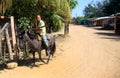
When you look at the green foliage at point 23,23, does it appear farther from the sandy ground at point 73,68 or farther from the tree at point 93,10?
the tree at point 93,10

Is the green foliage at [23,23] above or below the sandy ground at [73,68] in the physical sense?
above

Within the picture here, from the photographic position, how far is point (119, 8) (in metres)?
67.4

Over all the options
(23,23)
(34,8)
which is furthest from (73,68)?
(34,8)

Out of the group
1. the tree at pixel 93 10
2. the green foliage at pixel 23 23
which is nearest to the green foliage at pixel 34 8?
the green foliage at pixel 23 23

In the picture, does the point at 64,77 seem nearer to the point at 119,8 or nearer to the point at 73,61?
the point at 73,61

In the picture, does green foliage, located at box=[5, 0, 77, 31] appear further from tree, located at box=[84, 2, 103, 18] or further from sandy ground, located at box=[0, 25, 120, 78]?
tree, located at box=[84, 2, 103, 18]

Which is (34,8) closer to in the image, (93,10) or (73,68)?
(73,68)

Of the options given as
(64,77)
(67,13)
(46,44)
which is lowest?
(64,77)

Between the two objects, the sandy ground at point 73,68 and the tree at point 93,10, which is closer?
the sandy ground at point 73,68

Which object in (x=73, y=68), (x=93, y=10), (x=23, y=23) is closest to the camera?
(x=73, y=68)

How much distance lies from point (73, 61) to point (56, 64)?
36.0 inches

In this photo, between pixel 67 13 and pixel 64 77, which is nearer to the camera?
pixel 64 77

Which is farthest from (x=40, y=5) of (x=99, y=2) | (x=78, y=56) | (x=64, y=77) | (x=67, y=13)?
(x=99, y=2)

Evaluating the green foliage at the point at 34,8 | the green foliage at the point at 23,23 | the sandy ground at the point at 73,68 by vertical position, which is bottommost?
the sandy ground at the point at 73,68
